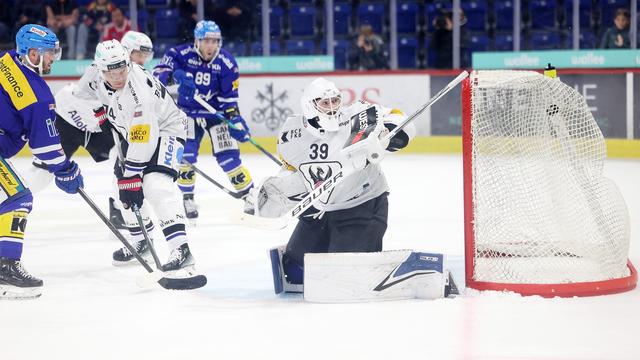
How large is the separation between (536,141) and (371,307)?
1.03 meters

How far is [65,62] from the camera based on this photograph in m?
10.9

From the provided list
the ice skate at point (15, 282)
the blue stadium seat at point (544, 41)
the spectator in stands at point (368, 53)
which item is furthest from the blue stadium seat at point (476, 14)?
the ice skate at point (15, 282)

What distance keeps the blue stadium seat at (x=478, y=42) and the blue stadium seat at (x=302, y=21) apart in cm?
169

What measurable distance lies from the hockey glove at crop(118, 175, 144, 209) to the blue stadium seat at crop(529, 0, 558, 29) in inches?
290

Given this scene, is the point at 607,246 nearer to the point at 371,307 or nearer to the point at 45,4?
the point at 371,307

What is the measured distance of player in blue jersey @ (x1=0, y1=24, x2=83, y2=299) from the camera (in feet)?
13.5

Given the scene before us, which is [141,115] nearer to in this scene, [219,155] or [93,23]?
[219,155]

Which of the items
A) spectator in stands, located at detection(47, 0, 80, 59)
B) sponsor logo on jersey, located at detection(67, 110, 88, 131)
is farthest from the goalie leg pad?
spectator in stands, located at detection(47, 0, 80, 59)

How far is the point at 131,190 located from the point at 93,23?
720cm

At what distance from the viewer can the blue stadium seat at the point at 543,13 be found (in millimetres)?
10867

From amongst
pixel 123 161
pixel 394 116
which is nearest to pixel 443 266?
pixel 394 116

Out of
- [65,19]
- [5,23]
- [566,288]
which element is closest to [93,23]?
[65,19]

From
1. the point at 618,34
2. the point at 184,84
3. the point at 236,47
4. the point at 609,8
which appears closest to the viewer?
the point at 184,84

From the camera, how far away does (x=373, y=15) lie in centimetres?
1121
